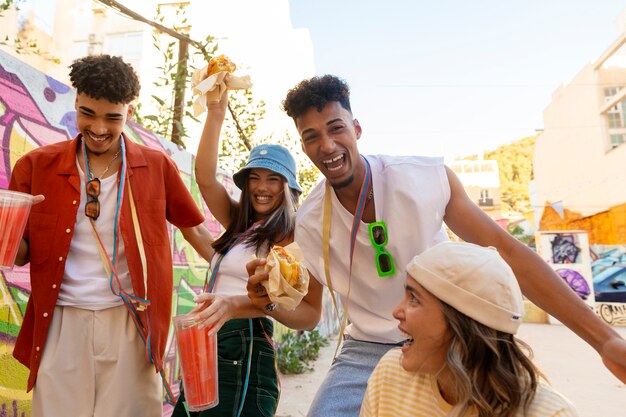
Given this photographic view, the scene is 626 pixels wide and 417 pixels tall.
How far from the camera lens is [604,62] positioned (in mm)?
22562

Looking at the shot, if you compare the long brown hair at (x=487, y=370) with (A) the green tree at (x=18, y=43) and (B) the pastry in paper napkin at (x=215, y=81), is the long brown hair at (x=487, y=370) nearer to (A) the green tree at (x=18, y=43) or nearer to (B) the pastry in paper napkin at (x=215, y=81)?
(B) the pastry in paper napkin at (x=215, y=81)

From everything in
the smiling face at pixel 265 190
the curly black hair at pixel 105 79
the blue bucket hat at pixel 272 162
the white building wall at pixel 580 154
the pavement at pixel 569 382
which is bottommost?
the pavement at pixel 569 382

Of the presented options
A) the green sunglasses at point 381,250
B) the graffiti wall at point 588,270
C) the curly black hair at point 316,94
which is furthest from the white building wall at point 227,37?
the graffiti wall at point 588,270

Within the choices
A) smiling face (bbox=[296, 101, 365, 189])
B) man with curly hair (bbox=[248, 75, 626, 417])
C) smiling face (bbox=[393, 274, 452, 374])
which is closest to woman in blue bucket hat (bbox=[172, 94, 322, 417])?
man with curly hair (bbox=[248, 75, 626, 417])

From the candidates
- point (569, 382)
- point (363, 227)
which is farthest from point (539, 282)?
point (569, 382)

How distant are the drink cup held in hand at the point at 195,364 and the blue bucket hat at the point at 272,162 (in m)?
1.27

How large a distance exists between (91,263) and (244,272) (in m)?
0.74

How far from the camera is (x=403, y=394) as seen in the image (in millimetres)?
1821

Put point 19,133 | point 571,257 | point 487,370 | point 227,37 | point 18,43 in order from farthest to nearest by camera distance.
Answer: point 571,257 → point 227,37 → point 18,43 → point 19,133 → point 487,370

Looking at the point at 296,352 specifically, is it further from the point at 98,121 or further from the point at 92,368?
the point at 98,121

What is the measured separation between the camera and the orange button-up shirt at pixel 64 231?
2.11 meters

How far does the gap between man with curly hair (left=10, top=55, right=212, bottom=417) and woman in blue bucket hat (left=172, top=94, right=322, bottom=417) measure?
0.95ft

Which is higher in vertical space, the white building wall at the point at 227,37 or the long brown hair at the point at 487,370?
the white building wall at the point at 227,37

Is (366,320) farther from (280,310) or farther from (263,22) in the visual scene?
(263,22)
